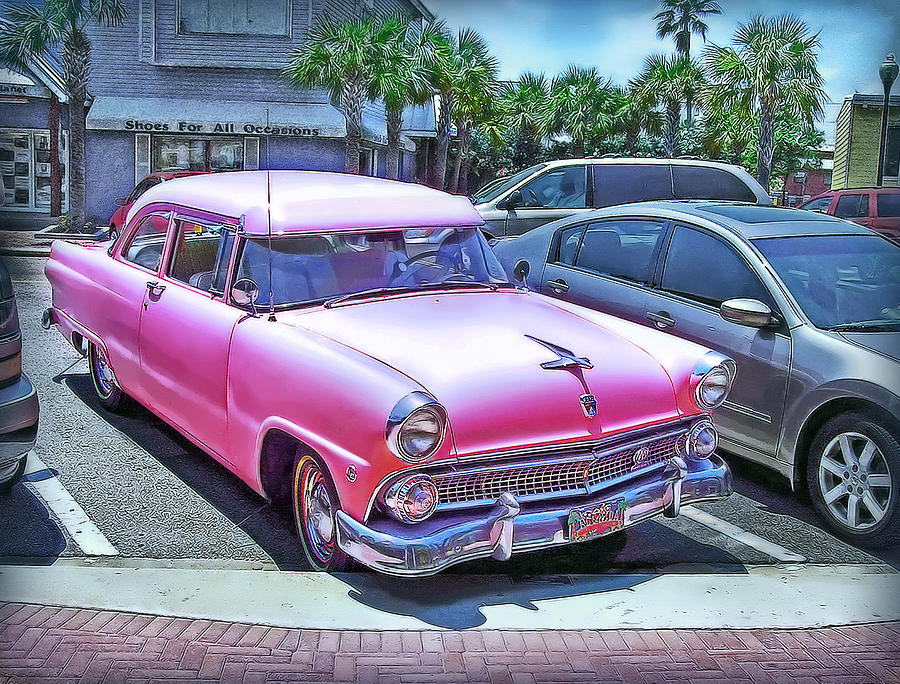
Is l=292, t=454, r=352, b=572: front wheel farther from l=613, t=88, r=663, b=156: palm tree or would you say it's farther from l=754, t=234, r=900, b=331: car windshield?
l=613, t=88, r=663, b=156: palm tree

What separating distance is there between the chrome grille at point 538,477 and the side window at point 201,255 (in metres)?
1.67

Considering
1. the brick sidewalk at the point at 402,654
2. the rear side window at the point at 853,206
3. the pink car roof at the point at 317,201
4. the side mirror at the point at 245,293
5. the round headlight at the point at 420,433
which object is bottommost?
the brick sidewalk at the point at 402,654

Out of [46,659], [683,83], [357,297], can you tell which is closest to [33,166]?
[683,83]

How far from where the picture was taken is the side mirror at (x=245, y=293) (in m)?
4.10

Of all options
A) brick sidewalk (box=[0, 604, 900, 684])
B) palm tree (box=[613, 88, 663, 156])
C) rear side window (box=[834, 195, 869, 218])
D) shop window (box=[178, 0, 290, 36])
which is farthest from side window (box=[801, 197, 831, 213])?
brick sidewalk (box=[0, 604, 900, 684])

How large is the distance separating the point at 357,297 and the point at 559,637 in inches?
67.3

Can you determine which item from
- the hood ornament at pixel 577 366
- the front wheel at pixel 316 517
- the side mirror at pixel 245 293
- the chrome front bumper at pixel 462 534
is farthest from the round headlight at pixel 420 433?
the side mirror at pixel 245 293

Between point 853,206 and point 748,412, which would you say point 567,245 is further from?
point 853,206

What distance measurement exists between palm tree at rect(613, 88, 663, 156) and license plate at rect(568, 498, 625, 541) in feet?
18.1

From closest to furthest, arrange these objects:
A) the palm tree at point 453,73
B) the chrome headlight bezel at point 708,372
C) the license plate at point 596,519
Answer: the license plate at point 596,519, the chrome headlight bezel at point 708,372, the palm tree at point 453,73

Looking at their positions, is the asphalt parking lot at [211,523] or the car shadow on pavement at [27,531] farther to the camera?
the asphalt parking lot at [211,523]

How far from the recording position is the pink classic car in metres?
3.31

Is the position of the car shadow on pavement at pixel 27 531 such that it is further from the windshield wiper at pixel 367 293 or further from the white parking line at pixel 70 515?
the windshield wiper at pixel 367 293

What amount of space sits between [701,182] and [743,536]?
6.36m
